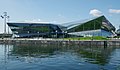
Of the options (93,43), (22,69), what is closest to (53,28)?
(93,43)

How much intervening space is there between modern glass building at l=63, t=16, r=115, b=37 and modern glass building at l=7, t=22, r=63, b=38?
1299cm

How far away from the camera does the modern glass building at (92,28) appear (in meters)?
167

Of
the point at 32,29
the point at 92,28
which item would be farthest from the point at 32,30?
the point at 92,28

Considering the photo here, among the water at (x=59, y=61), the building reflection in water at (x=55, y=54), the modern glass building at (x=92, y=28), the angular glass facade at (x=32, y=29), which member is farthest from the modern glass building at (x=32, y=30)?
the water at (x=59, y=61)

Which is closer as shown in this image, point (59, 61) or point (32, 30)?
point (59, 61)

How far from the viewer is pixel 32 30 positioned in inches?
6668

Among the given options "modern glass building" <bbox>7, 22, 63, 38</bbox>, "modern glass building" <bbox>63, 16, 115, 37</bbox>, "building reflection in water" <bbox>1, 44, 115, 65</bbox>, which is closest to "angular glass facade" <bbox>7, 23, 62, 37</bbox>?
"modern glass building" <bbox>7, 22, 63, 38</bbox>

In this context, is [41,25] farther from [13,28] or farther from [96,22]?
[96,22]

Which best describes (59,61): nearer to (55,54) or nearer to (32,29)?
(55,54)

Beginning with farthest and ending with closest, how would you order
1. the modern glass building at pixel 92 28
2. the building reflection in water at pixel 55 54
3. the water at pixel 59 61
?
the modern glass building at pixel 92 28
the building reflection in water at pixel 55 54
the water at pixel 59 61

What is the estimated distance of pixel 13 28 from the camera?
16738cm

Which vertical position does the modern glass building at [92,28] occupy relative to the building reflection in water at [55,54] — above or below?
above

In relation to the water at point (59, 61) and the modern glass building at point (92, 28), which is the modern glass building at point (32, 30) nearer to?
the modern glass building at point (92, 28)

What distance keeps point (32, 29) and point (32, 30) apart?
3.05ft
